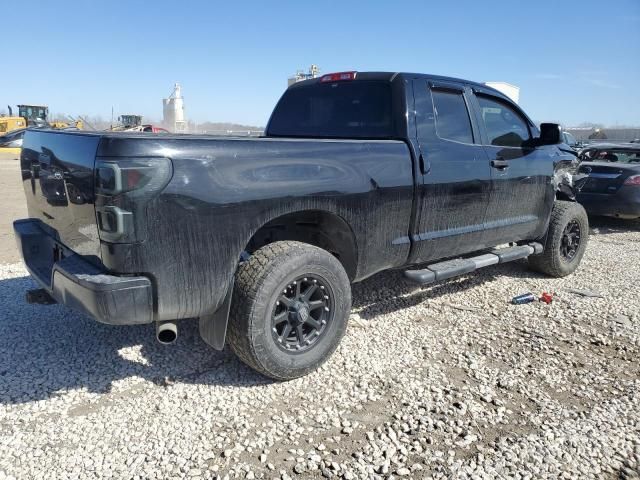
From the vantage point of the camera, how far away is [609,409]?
3.02 m

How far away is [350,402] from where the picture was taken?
9.92 ft

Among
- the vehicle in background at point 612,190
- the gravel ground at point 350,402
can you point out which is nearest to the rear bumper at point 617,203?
the vehicle in background at point 612,190

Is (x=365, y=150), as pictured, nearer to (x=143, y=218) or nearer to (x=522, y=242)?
(x=143, y=218)

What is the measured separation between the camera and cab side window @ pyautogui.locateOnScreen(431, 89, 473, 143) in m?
4.12

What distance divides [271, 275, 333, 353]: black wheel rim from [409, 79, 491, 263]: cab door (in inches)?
37.9

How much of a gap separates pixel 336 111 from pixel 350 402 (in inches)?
98.7

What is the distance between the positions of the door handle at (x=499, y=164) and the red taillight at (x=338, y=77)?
1.45m

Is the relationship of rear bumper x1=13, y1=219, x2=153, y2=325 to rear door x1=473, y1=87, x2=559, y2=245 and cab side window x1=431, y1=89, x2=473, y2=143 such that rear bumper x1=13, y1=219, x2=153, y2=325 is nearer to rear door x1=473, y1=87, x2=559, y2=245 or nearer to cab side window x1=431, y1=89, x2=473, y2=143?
cab side window x1=431, y1=89, x2=473, y2=143

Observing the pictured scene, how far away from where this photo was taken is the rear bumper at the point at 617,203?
328 inches

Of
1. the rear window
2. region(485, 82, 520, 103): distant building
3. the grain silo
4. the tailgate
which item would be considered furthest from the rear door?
the grain silo

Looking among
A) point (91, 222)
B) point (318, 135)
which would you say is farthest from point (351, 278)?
point (91, 222)

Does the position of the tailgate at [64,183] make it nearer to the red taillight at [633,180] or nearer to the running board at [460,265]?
the running board at [460,265]

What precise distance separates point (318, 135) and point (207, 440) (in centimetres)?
281

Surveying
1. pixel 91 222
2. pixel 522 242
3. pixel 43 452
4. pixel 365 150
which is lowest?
pixel 43 452
